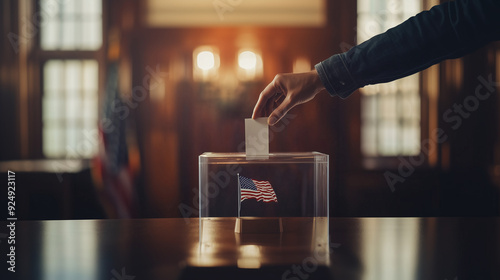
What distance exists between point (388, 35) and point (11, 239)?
2.85 ft

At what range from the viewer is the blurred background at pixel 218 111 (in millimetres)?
3932

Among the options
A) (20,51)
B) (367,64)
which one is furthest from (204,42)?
(367,64)

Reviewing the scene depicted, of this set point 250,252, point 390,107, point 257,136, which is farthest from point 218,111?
point 250,252

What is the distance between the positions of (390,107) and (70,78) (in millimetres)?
2886

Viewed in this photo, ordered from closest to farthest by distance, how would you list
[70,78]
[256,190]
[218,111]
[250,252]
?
[250,252]
[256,190]
[218,111]
[70,78]

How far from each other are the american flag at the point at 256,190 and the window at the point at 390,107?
3240mm

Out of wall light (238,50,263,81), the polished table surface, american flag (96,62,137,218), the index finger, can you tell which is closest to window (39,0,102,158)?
american flag (96,62,137,218)

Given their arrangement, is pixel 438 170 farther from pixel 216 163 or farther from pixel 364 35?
pixel 216 163

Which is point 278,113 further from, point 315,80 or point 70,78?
point 70,78

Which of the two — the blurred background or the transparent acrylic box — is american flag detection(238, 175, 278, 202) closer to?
the transparent acrylic box

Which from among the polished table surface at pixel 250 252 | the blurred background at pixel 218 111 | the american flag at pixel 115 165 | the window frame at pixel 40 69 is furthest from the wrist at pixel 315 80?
the window frame at pixel 40 69

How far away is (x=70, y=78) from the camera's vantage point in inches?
160

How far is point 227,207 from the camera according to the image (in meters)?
0.89

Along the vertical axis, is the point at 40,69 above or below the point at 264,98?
above
